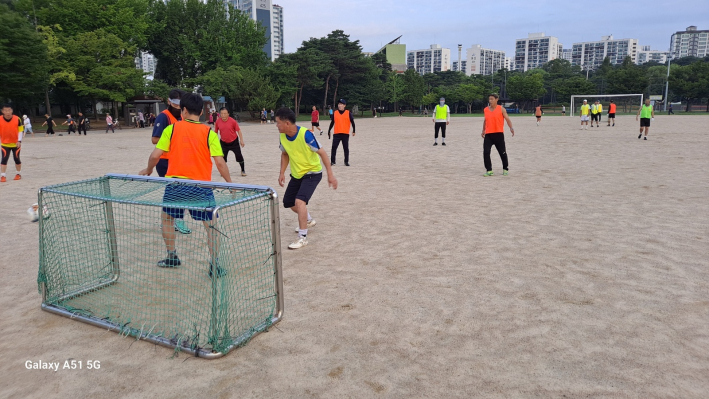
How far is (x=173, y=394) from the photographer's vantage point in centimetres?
310

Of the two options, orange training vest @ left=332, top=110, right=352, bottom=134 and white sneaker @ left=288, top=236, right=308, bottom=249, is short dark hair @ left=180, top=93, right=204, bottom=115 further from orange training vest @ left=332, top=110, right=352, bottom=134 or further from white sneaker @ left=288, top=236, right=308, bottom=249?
orange training vest @ left=332, top=110, right=352, bottom=134

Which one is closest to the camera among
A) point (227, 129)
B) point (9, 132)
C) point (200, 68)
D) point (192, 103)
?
point (192, 103)

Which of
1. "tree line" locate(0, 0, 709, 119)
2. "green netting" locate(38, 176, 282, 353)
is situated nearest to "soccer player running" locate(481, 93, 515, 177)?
"green netting" locate(38, 176, 282, 353)

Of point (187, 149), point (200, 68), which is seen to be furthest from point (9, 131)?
point (200, 68)

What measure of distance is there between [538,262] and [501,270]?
0.53 metres

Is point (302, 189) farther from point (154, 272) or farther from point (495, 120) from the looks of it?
point (495, 120)

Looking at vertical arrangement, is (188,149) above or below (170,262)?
above

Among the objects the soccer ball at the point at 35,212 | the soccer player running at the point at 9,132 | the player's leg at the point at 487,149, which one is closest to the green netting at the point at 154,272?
the soccer ball at the point at 35,212

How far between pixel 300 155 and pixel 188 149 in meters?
1.55

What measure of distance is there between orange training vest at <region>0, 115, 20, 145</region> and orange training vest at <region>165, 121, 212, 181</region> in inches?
347

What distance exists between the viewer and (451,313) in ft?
→ 13.7

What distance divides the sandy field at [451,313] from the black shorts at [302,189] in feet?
1.94

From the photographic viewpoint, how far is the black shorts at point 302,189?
6.25m

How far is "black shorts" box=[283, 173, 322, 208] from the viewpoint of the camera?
6254 mm
